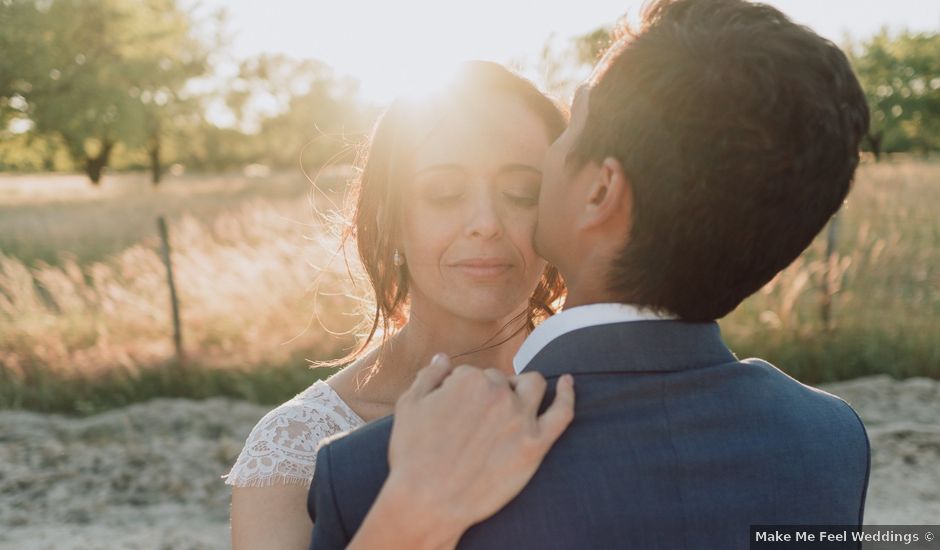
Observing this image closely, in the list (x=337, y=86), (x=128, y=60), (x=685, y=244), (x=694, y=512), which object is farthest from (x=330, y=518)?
(x=337, y=86)

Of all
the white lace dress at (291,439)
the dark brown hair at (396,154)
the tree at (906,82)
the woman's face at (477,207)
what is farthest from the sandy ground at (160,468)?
the tree at (906,82)

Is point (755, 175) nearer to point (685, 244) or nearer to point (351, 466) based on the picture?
point (685, 244)

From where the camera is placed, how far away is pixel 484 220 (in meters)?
2.26

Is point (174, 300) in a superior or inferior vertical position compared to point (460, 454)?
inferior

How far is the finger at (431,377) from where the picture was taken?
1.45 meters

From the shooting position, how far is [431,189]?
2.35 meters

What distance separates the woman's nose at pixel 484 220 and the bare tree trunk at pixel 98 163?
→ 47.1 meters

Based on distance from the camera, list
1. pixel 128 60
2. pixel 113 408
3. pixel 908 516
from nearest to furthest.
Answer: pixel 908 516 → pixel 113 408 → pixel 128 60

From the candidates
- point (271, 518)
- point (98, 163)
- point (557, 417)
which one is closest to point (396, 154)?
point (271, 518)

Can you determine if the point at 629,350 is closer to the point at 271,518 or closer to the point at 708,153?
the point at 708,153

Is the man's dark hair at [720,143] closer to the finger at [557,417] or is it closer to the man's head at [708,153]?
the man's head at [708,153]

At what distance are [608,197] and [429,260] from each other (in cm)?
101

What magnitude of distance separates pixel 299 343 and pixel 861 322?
5.59 m

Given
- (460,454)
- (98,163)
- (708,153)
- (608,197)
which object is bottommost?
(98,163)
